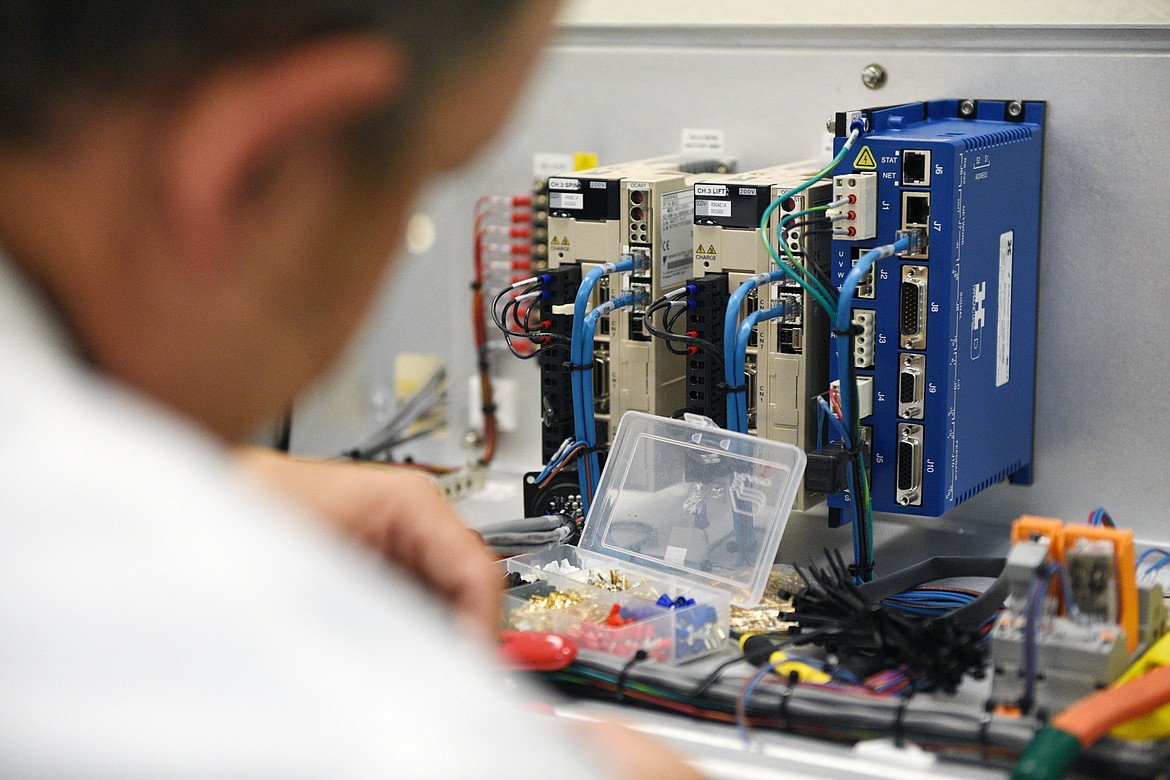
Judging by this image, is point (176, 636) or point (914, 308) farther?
point (914, 308)

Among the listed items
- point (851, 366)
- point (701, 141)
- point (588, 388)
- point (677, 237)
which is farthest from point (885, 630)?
point (701, 141)

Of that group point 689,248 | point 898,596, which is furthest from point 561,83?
point 898,596

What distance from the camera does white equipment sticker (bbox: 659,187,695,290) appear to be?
1789 mm

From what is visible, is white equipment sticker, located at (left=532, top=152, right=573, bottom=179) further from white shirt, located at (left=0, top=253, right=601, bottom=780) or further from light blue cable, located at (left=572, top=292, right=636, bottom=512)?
white shirt, located at (left=0, top=253, right=601, bottom=780)

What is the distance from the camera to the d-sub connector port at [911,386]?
1.61m

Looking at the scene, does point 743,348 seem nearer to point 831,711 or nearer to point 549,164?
point 831,711

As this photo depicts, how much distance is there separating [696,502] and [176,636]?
4.29 feet

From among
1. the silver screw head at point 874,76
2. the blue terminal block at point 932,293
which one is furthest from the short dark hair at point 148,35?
the silver screw head at point 874,76

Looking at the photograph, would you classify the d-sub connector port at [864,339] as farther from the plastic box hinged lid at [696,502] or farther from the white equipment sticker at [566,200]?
the white equipment sticker at [566,200]

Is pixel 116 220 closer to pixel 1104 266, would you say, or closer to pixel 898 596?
pixel 898 596

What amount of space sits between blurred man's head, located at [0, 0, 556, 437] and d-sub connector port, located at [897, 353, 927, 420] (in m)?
1.29

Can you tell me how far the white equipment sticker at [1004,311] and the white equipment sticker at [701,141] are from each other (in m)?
0.52

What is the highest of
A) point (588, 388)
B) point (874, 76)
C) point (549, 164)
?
point (874, 76)

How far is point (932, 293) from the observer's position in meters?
1.58
